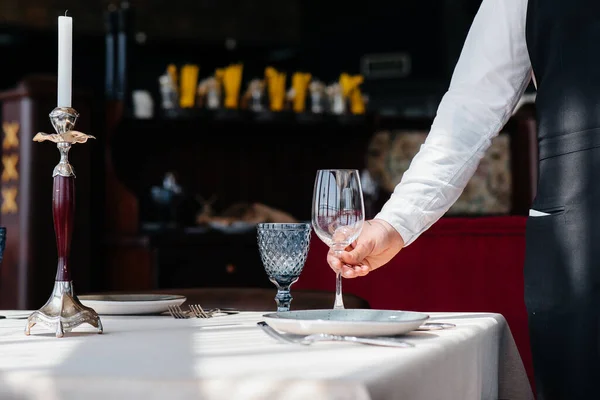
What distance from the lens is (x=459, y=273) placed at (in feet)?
8.42

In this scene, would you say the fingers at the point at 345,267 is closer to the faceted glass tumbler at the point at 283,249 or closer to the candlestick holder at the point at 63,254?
the faceted glass tumbler at the point at 283,249

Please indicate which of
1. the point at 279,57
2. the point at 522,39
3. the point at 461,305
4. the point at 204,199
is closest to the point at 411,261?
the point at 461,305

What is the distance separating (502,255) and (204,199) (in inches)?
99.2

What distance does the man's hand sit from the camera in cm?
130

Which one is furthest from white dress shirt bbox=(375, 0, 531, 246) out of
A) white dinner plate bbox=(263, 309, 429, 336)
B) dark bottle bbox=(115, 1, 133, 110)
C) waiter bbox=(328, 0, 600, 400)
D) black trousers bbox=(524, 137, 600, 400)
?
dark bottle bbox=(115, 1, 133, 110)

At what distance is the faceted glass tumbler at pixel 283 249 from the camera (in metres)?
1.31

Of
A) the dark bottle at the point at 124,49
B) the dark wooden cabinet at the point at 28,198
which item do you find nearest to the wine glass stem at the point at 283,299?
the dark wooden cabinet at the point at 28,198

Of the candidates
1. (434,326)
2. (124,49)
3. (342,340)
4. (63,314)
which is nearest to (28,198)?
(124,49)

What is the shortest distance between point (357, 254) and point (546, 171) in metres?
0.34

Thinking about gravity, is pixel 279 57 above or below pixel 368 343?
above

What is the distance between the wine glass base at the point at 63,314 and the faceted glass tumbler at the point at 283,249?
A: 30 cm

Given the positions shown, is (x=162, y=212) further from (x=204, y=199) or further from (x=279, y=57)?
(x=279, y=57)

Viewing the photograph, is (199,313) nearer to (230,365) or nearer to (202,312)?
(202,312)

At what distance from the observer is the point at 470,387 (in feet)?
3.48
